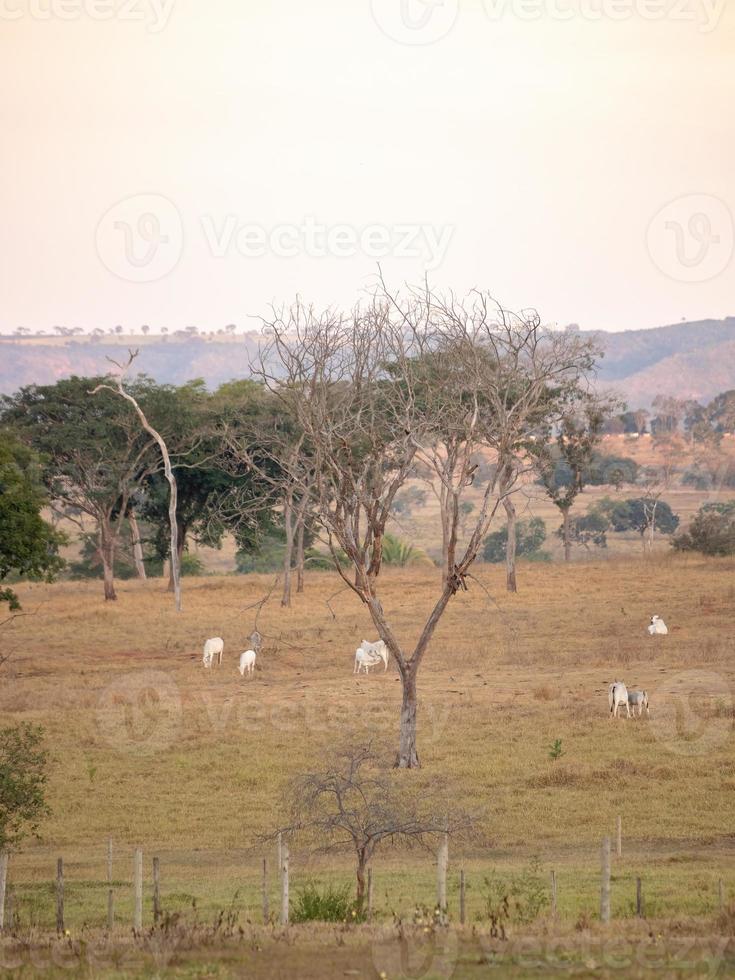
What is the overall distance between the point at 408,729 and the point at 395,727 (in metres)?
3.02

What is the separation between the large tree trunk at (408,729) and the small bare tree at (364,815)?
3.48 ft

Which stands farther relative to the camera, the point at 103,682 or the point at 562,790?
the point at 103,682

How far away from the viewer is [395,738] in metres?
26.5

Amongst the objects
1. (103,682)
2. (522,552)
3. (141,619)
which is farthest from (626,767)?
(522,552)

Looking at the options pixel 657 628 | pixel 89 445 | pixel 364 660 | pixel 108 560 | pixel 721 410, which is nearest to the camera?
pixel 364 660

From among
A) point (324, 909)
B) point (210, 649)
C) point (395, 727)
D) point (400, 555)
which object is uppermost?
point (324, 909)

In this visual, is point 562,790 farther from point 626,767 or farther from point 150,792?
point 150,792

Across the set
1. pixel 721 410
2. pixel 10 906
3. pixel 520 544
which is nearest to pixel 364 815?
pixel 10 906

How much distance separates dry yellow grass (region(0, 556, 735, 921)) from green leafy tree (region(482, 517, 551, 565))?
33458 mm

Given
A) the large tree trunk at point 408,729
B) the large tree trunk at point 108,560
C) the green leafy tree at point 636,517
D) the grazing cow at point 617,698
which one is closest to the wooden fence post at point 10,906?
the large tree trunk at point 408,729

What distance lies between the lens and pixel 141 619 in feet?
150

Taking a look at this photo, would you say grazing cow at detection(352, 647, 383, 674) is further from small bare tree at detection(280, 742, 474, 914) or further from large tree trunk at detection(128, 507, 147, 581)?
large tree trunk at detection(128, 507, 147, 581)

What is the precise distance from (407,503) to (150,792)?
3727 inches

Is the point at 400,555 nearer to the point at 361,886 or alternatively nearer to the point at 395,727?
the point at 395,727
